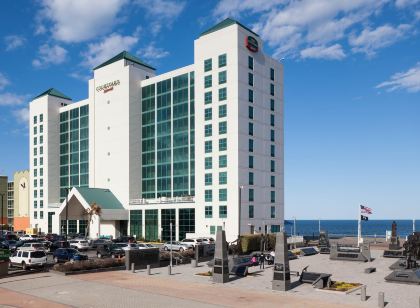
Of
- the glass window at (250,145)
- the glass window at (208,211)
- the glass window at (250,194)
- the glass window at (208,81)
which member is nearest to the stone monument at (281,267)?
the glass window at (250,194)

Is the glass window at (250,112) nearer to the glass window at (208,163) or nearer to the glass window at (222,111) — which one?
the glass window at (222,111)

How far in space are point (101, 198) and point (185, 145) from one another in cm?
1895

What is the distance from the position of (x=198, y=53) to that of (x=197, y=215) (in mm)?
26372

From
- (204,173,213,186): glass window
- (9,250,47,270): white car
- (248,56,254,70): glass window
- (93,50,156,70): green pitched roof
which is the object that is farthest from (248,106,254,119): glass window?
(9,250,47,270): white car

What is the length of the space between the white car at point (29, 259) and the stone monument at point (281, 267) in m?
22.4

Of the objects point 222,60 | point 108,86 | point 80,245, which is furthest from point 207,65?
point 80,245

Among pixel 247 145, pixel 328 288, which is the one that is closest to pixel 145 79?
pixel 247 145

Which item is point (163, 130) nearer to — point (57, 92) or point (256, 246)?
point (256, 246)

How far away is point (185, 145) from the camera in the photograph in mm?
78312

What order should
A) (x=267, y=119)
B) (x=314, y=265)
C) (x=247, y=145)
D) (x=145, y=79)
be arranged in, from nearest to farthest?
(x=314, y=265)
(x=247, y=145)
(x=267, y=119)
(x=145, y=79)

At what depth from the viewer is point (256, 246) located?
192 ft

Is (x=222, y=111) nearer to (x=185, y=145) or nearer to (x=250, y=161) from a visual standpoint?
(x=250, y=161)

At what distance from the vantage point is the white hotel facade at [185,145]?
69.4 meters

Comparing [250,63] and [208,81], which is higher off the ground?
[250,63]
